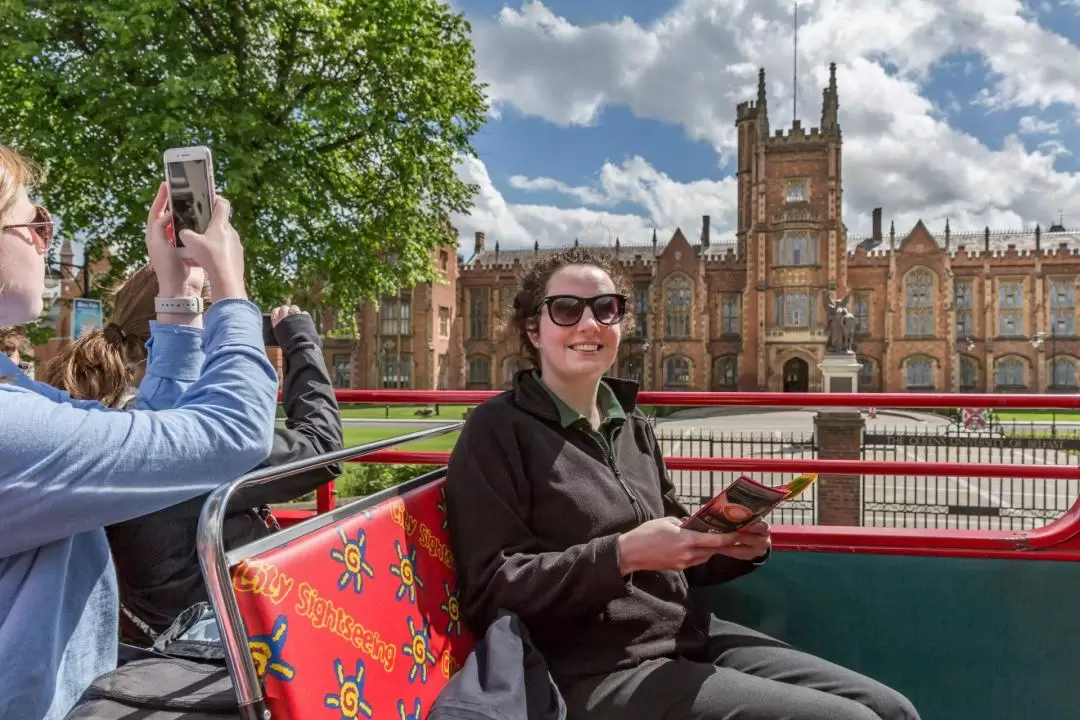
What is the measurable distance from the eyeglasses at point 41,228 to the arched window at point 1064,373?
164ft

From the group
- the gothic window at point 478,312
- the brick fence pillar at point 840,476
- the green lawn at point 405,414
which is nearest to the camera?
the brick fence pillar at point 840,476

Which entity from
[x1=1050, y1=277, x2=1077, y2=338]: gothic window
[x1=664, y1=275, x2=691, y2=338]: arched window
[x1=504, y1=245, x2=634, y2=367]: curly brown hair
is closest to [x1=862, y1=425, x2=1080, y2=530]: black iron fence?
[x1=504, y1=245, x2=634, y2=367]: curly brown hair

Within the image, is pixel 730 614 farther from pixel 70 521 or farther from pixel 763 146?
pixel 763 146

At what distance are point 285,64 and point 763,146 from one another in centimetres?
3471

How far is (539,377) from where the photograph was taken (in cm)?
210

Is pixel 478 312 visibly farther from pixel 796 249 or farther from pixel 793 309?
pixel 796 249

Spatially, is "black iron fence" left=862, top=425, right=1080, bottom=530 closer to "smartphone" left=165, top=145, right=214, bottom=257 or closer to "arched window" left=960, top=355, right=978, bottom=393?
"smartphone" left=165, top=145, right=214, bottom=257

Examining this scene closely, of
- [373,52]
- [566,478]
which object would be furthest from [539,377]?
[373,52]

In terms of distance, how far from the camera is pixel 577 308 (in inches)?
80.6

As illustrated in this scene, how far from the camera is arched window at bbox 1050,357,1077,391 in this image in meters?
40.2

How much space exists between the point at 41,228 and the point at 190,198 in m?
0.26

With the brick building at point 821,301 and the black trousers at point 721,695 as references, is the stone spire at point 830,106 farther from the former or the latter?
the black trousers at point 721,695

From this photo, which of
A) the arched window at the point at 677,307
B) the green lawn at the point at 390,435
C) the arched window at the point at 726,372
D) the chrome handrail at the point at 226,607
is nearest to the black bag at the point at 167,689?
the chrome handrail at the point at 226,607

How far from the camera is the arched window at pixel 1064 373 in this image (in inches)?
1582
